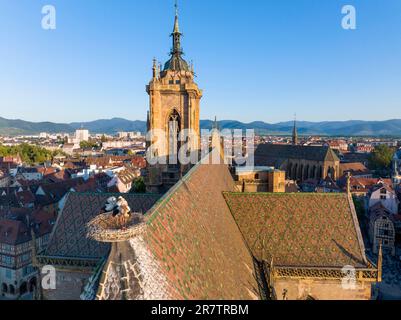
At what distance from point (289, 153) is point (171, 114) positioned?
6477 cm

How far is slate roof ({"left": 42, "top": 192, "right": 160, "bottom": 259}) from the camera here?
45.1 feet

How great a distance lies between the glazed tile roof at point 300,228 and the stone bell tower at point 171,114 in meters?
9.82

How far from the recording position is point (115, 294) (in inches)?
199

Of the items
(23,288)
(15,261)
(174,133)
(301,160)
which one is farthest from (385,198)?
(15,261)

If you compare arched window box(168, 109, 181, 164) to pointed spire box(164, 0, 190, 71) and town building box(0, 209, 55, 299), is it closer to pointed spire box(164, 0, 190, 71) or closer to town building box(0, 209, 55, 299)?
pointed spire box(164, 0, 190, 71)

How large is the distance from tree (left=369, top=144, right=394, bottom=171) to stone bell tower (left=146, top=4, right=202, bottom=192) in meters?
84.6

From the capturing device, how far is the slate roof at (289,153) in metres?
74.6

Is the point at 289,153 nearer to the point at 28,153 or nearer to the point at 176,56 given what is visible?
the point at 176,56

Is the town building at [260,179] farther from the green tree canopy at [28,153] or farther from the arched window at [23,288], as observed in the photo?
the green tree canopy at [28,153]

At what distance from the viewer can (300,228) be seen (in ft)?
45.7

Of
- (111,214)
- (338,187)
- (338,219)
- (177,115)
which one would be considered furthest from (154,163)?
(338,187)

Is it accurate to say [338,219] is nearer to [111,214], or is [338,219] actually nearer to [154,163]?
[111,214]

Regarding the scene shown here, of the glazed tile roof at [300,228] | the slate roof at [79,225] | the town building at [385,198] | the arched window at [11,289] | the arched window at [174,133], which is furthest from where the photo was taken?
the town building at [385,198]

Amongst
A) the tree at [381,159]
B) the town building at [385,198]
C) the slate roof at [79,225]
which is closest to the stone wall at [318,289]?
the slate roof at [79,225]
